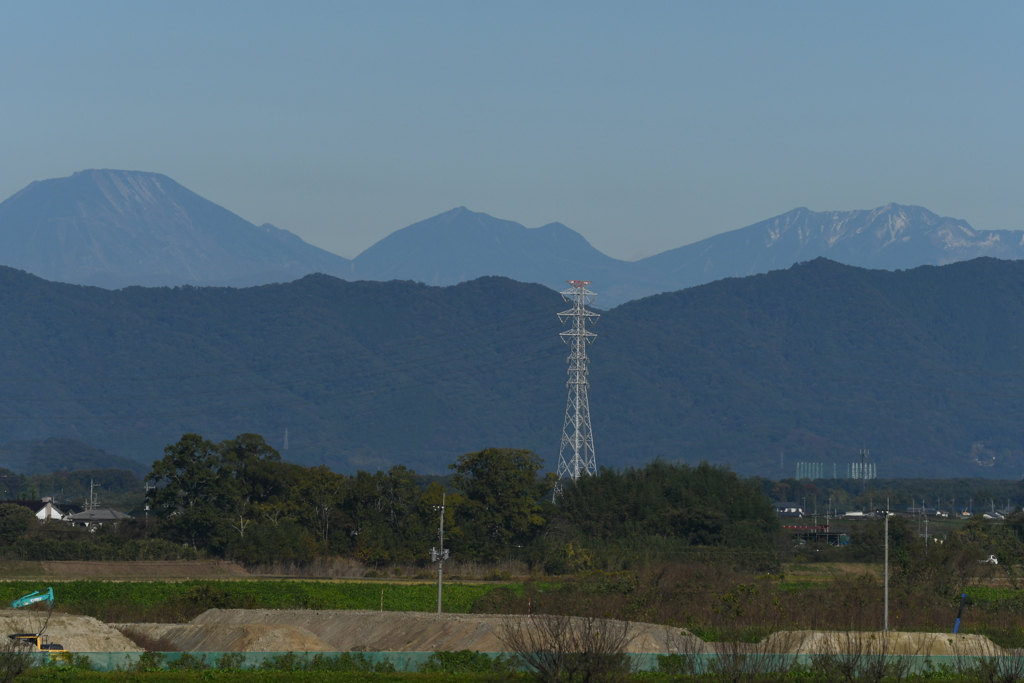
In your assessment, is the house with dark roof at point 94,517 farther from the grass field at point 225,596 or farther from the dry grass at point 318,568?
the grass field at point 225,596

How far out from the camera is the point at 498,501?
111m

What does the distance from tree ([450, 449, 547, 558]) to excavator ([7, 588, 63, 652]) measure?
42.7 m

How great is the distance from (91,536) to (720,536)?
49466mm

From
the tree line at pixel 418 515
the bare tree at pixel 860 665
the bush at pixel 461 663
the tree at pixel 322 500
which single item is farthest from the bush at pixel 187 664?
the tree at pixel 322 500

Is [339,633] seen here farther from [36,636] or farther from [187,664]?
[36,636]

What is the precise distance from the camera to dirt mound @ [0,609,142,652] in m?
54.4

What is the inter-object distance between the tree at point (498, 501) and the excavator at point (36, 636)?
4266 centimetres

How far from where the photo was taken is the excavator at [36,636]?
44969 mm

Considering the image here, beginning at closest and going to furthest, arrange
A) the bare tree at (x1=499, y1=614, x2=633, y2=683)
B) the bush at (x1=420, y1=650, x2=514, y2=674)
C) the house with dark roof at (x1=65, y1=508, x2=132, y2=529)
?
the bare tree at (x1=499, y1=614, x2=633, y2=683), the bush at (x1=420, y1=650, x2=514, y2=674), the house with dark roof at (x1=65, y1=508, x2=132, y2=529)

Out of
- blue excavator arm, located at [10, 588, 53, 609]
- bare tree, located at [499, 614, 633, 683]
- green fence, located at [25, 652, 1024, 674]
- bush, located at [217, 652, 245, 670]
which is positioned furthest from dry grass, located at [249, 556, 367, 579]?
bare tree, located at [499, 614, 633, 683]

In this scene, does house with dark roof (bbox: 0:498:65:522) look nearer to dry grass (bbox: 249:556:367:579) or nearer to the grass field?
dry grass (bbox: 249:556:367:579)

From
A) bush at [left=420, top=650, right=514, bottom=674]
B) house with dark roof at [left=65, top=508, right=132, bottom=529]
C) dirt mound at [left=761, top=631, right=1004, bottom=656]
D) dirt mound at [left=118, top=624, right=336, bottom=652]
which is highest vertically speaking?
house with dark roof at [left=65, top=508, right=132, bottom=529]

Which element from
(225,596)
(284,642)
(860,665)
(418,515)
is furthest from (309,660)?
→ (418,515)

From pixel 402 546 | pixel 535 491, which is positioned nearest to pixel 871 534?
pixel 535 491
